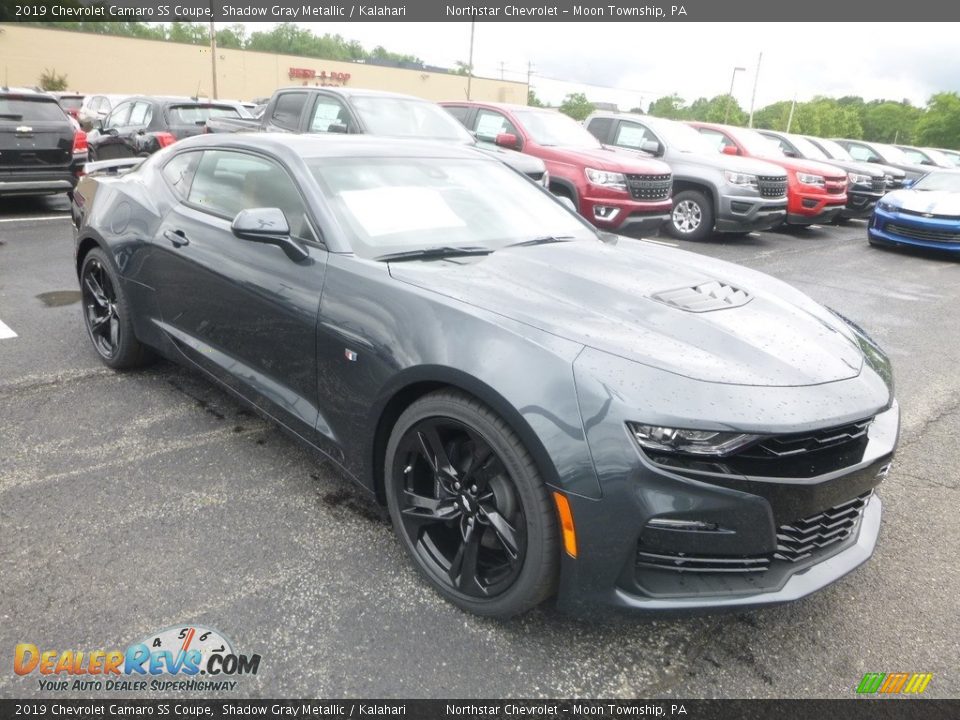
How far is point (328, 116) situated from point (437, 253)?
20.1 ft

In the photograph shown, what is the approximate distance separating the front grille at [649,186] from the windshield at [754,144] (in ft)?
11.4

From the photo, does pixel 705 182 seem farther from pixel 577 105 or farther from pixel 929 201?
pixel 577 105

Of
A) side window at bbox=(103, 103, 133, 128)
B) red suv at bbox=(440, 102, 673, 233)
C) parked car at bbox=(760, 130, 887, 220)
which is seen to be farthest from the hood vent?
parked car at bbox=(760, 130, 887, 220)

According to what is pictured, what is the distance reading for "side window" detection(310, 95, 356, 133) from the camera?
809 cm

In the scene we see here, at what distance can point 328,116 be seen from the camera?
829cm

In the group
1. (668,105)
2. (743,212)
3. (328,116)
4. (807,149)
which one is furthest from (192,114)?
(668,105)

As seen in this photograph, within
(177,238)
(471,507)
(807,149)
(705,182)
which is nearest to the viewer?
(471,507)

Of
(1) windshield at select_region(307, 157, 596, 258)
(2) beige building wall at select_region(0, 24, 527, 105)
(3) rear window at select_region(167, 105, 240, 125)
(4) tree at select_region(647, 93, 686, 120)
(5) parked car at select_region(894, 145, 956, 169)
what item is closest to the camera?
(1) windshield at select_region(307, 157, 596, 258)

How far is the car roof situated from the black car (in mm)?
7596

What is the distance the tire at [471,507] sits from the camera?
2.05 m

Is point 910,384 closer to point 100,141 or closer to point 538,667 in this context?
point 538,667

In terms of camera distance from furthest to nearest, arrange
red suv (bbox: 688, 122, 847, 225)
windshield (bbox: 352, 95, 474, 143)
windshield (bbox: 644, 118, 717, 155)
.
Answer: red suv (bbox: 688, 122, 847, 225) → windshield (bbox: 644, 118, 717, 155) → windshield (bbox: 352, 95, 474, 143)

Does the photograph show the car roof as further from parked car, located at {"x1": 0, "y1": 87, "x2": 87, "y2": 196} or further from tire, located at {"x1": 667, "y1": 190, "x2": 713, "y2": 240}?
tire, located at {"x1": 667, "y1": 190, "x2": 713, "y2": 240}

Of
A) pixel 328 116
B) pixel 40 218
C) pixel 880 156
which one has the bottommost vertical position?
pixel 40 218
